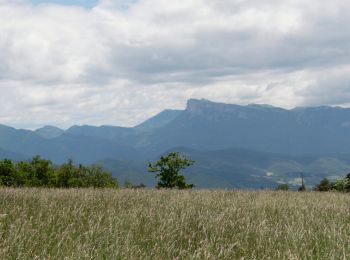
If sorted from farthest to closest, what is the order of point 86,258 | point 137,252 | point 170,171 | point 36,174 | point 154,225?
point 36,174 → point 170,171 → point 154,225 → point 137,252 → point 86,258

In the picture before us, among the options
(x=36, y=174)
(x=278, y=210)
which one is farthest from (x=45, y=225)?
(x=36, y=174)

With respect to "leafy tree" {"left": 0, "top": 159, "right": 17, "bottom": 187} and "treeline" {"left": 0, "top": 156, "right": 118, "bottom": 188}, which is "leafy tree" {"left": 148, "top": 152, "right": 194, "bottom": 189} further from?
"leafy tree" {"left": 0, "top": 159, "right": 17, "bottom": 187}

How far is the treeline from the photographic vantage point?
115ft

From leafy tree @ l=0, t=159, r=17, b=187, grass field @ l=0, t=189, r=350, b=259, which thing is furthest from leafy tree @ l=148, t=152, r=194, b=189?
grass field @ l=0, t=189, r=350, b=259

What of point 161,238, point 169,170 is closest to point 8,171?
point 169,170

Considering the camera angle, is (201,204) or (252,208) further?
(201,204)

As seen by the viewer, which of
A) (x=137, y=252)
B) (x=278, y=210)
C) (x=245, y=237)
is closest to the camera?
(x=137, y=252)

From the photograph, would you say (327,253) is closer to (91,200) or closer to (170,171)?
(91,200)

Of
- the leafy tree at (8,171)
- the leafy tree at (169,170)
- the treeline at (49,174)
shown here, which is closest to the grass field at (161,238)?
the leafy tree at (169,170)

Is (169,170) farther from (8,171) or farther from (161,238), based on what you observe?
(161,238)

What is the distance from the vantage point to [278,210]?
10336 mm

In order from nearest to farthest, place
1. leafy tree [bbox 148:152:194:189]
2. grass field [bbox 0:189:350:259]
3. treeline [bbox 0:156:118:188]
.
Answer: grass field [bbox 0:189:350:259] → leafy tree [bbox 148:152:194:189] → treeline [bbox 0:156:118:188]

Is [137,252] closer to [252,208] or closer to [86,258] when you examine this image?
[86,258]

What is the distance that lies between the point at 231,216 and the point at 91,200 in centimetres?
394
